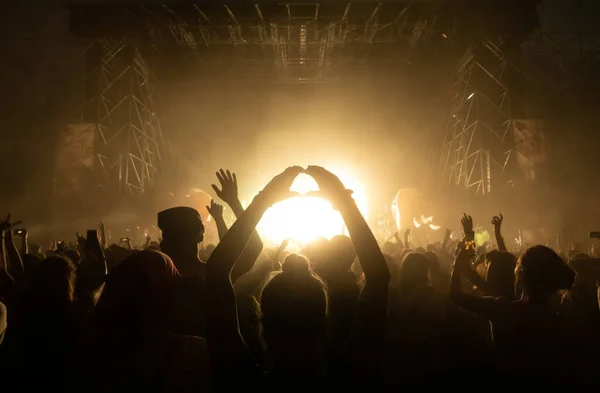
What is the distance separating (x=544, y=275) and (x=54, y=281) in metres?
2.73

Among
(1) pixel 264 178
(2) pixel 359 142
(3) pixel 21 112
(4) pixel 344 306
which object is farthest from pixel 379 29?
(4) pixel 344 306

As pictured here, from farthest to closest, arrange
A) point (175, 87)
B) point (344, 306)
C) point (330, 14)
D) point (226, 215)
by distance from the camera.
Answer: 1. point (175, 87)
2. point (226, 215)
3. point (330, 14)
4. point (344, 306)

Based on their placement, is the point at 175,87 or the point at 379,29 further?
the point at 175,87

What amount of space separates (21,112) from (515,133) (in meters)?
20.0

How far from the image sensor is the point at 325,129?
22.5 meters

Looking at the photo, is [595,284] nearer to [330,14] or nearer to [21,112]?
[330,14]

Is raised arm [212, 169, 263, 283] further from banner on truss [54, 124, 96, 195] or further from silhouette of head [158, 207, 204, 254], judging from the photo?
banner on truss [54, 124, 96, 195]

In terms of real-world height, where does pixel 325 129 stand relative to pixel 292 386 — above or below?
above

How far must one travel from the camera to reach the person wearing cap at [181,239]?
8.85 feet

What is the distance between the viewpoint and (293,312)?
1.70 m

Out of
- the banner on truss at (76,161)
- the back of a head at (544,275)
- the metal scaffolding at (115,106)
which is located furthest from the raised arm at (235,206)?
the banner on truss at (76,161)

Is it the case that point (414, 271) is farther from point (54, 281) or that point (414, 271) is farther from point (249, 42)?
point (249, 42)

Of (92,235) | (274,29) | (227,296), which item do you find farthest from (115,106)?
(227,296)

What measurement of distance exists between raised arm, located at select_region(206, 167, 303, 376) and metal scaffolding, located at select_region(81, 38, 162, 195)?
1562 centimetres
